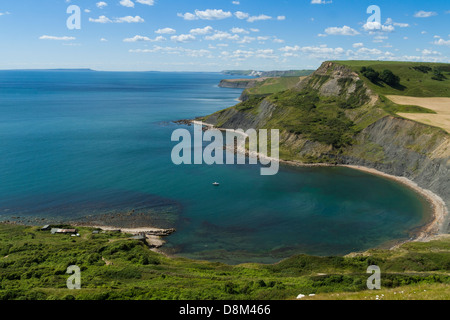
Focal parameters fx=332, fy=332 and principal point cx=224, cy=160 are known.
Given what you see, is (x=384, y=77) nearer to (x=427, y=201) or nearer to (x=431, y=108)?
(x=431, y=108)

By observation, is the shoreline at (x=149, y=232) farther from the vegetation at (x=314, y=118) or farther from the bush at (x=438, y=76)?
the bush at (x=438, y=76)

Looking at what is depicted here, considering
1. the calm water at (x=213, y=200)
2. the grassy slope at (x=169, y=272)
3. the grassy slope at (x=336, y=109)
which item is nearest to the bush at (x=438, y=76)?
the grassy slope at (x=336, y=109)

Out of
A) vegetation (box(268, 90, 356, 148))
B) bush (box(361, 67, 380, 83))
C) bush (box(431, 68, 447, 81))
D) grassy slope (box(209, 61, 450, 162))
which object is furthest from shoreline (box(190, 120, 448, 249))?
bush (box(431, 68, 447, 81))

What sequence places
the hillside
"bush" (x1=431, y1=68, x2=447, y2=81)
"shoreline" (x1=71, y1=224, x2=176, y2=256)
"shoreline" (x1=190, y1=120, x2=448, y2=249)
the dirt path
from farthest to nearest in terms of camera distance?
"bush" (x1=431, y1=68, x2=447, y2=81), the dirt path, the hillside, "shoreline" (x1=190, y1=120, x2=448, y2=249), "shoreline" (x1=71, y1=224, x2=176, y2=256)

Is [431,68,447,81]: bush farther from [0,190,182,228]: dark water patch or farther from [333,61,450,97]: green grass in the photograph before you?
[0,190,182,228]: dark water patch
